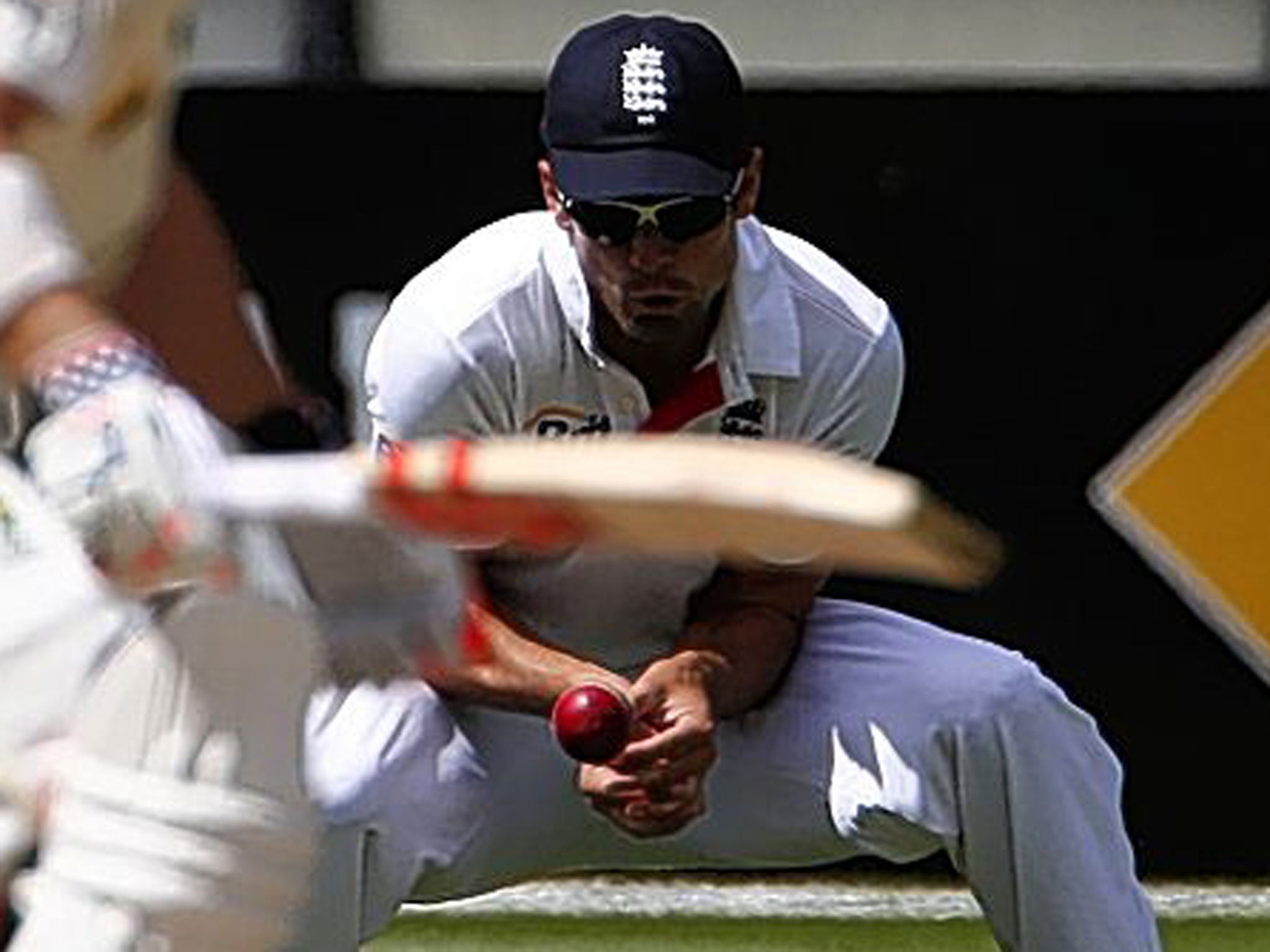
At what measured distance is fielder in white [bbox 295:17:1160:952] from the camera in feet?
14.7

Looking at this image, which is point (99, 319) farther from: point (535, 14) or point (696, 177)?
point (535, 14)

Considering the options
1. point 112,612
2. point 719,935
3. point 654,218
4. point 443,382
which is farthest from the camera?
point 719,935

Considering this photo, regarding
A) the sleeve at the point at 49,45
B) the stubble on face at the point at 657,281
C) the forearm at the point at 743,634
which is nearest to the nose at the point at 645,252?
the stubble on face at the point at 657,281

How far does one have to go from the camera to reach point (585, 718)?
4.34 metres

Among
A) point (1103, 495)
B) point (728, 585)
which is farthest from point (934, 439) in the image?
point (728, 585)

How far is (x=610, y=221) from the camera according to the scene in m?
4.48

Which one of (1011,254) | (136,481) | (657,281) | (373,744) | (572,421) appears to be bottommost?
(1011,254)

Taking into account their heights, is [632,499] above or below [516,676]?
above

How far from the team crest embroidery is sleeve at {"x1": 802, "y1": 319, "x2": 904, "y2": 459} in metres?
0.37

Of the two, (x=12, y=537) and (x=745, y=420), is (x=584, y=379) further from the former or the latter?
(x=12, y=537)

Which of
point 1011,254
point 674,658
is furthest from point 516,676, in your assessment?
point 1011,254

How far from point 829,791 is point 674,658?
24 centimetres

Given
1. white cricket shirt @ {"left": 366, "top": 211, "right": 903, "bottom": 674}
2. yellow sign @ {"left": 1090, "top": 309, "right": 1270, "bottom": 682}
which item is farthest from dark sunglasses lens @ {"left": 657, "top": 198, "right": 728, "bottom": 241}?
yellow sign @ {"left": 1090, "top": 309, "right": 1270, "bottom": 682}

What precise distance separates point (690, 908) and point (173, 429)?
11.8 ft
